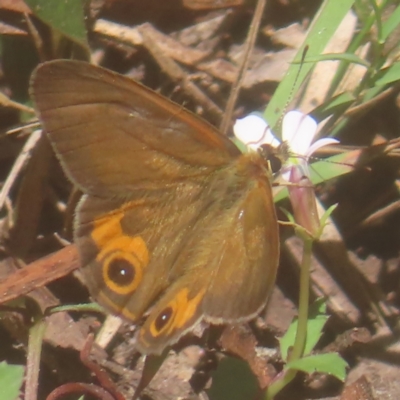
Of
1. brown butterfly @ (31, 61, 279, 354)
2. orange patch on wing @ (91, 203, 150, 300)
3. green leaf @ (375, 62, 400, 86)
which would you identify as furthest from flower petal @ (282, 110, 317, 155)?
orange patch on wing @ (91, 203, 150, 300)

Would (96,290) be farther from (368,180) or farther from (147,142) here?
(368,180)

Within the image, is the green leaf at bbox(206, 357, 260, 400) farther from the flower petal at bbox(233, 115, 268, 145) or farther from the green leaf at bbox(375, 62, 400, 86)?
the green leaf at bbox(375, 62, 400, 86)

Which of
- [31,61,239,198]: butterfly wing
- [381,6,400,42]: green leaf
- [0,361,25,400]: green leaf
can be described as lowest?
[0,361,25,400]: green leaf

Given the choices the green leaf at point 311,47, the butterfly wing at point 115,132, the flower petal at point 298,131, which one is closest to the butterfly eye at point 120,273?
the butterfly wing at point 115,132

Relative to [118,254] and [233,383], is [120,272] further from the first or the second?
[233,383]

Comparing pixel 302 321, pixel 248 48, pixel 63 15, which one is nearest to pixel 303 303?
pixel 302 321
